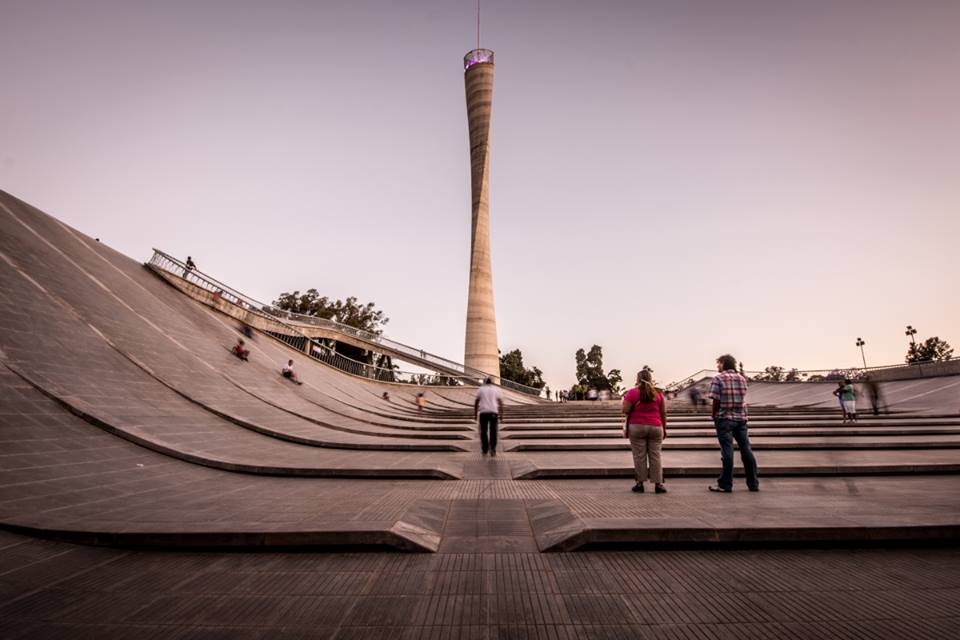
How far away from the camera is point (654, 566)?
283 centimetres

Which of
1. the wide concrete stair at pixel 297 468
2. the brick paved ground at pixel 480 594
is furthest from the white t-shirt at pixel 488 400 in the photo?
the brick paved ground at pixel 480 594

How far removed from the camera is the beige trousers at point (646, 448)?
16.0 feet

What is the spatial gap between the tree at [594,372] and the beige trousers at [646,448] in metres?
59.6

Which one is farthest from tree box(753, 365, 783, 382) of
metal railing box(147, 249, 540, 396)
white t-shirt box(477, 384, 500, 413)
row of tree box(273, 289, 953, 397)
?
white t-shirt box(477, 384, 500, 413)

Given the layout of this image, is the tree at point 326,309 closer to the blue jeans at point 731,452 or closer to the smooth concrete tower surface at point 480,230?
the smooth concrete tower surface at point 480,230

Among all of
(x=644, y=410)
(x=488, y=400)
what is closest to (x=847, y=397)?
(x=644, y=410)

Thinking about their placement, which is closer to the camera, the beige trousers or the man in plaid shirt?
the man in plaid shirt

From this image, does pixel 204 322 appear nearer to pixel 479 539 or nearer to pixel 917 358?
pixel 479 539

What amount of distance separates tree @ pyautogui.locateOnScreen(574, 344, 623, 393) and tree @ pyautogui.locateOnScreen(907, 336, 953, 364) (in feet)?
134

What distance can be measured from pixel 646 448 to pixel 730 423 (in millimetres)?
993

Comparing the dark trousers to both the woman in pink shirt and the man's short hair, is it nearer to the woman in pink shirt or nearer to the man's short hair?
the woman in pink shirt

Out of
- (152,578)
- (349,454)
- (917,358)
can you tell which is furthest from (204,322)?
(917,358)

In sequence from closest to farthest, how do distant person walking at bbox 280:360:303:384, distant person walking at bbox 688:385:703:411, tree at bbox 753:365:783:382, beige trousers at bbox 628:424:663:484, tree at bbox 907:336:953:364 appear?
beige trousers at bbox 628:424:663:484 → distant person walking at bbox 280:360:303:384 → distant person walking at bbox 688:385:703:411 → tree at bbox 753:365:783:382 → tree at bbox 907:336:953:364

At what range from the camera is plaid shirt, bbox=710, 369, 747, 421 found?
4910 mm
